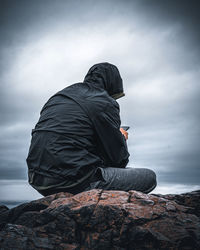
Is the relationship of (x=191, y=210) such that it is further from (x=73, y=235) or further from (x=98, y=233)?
(x=73, y=235)

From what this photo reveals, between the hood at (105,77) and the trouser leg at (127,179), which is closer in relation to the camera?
the trouser leg at (127,179)

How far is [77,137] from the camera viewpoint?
326cm

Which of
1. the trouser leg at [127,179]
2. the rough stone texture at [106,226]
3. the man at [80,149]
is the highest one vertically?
the man at [80,149]

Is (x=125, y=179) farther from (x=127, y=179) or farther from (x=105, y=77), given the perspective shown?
(x=105, y=77)

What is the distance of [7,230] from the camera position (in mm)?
2100

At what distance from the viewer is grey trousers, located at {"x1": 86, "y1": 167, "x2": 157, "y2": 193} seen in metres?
3.14

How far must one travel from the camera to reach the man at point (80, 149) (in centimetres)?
316

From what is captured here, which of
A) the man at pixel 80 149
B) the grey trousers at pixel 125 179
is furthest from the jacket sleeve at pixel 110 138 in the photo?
the grey trousers at pixel 125 179

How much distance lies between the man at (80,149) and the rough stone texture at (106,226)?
2.10ft

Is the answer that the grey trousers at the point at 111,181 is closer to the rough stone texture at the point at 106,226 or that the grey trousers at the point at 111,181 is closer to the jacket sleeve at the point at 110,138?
the jacket sleeve at the point at 110,138

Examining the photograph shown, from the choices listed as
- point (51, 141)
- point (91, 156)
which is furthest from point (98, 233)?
point (51, 141)

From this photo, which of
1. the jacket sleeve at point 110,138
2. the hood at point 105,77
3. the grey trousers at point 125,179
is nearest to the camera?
the grey trousers at point 125,179

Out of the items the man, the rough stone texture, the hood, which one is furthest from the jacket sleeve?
the rough stone texture

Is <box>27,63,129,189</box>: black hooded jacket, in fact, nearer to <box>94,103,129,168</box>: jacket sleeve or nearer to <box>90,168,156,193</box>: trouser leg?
<box>94,103,129,168</box>: jacket sleeve
